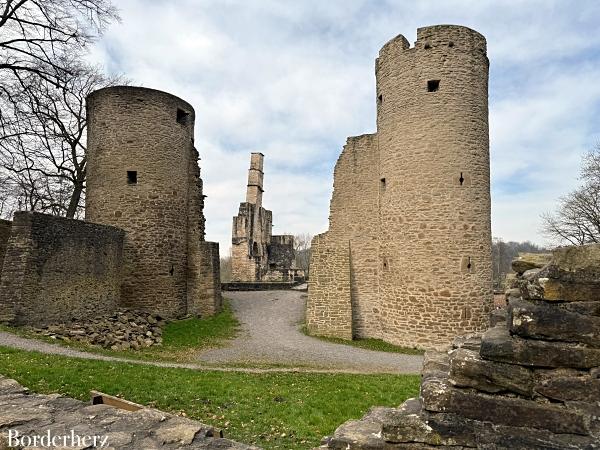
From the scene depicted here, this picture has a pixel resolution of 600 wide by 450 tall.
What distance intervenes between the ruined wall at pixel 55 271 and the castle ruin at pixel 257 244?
19.8 m

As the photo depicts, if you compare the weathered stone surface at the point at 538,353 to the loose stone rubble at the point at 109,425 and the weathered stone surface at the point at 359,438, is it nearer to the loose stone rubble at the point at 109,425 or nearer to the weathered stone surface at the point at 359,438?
the weathered stone surface at the point at 359,438

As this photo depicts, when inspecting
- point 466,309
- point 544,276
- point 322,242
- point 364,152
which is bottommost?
point 466,309

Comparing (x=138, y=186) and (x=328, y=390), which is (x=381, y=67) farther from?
(x=328, y=390)

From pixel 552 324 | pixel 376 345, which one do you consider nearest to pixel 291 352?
pixel 376 345

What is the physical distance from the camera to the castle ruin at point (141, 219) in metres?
14.6

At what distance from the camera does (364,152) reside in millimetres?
16547

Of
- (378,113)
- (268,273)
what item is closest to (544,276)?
(378,113)

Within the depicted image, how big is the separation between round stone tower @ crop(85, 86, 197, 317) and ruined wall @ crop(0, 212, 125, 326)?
137cm

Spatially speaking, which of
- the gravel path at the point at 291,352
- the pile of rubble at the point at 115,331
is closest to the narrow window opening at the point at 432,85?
the gravel path at the point at 291,352

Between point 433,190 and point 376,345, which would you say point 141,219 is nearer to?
point 376,345

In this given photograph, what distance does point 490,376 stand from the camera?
117 inches

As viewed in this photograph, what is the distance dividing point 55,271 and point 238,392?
844 centimetres

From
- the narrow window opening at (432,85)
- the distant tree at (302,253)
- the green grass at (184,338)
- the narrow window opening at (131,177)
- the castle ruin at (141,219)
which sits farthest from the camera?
the distant tree at (302,253)

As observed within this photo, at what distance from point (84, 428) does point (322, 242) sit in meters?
13.8
